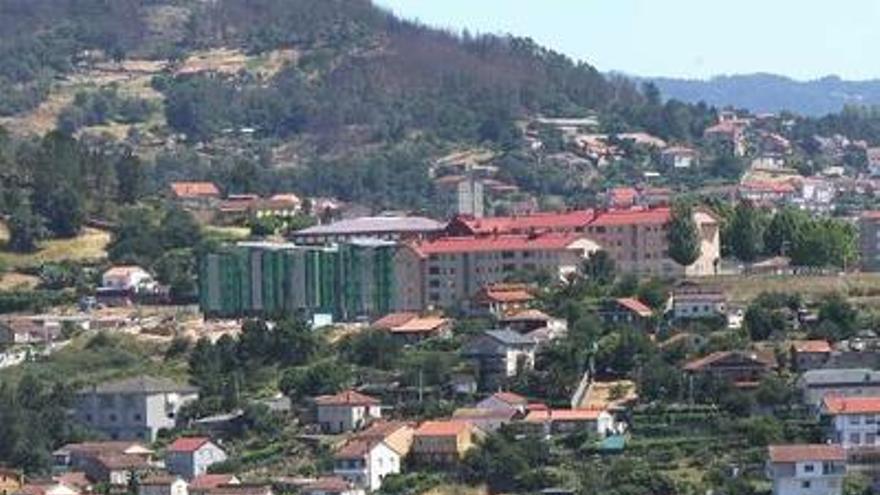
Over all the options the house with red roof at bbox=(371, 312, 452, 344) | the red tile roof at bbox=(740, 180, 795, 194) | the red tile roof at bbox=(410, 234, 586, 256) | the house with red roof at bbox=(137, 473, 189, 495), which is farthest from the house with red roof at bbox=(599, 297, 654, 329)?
the red tile roof at bbox=(740, 180, 795, 194)

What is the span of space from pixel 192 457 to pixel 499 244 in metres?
15.1

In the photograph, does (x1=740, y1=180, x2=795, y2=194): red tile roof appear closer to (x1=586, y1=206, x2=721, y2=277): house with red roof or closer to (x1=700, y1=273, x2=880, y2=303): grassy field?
(x1=586, y1=206, x2=721, y2=277): house with red roof

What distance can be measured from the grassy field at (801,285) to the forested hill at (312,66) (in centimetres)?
3548

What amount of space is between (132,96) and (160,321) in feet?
124

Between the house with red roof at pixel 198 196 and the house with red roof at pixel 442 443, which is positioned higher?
the house with red roof at pixel 198 196

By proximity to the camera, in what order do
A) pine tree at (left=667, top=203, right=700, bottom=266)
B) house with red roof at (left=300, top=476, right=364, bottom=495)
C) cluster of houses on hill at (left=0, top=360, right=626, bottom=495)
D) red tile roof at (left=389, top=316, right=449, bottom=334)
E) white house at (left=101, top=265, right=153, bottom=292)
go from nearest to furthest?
1. house with red roof at (left=300, top=476, right=364, bottom=495)
2. cluster of houses on hill at (left=0, top=360, right=626, bottom=495)
3. red tile roof at (left=389, top=316, right=449, bottom=334)
4. pine tree at (left=667, top=203, right=700, bottom=266)
5. white house at (left=101, top=265, right=153, bottom=292)

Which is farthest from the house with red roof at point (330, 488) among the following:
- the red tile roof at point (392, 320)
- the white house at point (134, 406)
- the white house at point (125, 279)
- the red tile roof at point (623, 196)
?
the red tile roof at point (623, 196)

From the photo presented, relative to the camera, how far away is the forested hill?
9025cm

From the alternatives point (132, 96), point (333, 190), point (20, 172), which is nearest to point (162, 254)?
point (20, 172)

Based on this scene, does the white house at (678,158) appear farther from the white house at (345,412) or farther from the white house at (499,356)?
the white house at (345,412)

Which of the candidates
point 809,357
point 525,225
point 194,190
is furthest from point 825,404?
point 194,190

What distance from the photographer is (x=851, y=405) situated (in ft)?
134

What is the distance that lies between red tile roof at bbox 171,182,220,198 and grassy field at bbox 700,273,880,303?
21475mm

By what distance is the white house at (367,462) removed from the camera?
4097 centimetres
